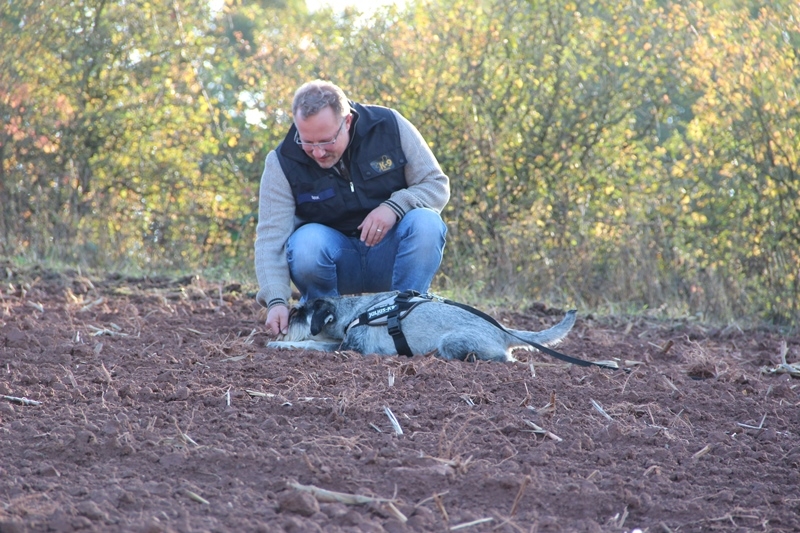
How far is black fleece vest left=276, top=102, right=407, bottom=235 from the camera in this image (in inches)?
201

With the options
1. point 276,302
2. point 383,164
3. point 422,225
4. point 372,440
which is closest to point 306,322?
point 276,302

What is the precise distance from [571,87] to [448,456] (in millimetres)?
6964

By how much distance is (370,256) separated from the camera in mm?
5379

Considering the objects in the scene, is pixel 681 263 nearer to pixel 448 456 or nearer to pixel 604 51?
pixel 604 51

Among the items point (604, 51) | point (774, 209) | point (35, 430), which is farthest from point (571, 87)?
point (35, 430)

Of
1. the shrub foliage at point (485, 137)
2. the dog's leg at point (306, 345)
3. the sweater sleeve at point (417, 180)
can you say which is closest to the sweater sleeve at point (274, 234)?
the dog's leg at point (306, 345)

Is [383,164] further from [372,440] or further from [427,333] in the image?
[372,440]

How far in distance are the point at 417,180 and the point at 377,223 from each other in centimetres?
46

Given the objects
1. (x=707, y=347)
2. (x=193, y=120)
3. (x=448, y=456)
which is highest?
(x=193, y=120)

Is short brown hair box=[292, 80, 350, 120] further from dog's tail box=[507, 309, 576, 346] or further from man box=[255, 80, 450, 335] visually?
dog's tail box=[507, 309, 576, 346]

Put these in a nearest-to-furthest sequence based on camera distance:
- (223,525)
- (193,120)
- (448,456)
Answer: (223,525)
(448,456)
(193,120)

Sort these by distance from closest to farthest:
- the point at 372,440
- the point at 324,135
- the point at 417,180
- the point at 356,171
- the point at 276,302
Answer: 1. the point at 372,440
2. the point at 324,135
3. the point at 276,302
4. the point at 356,171
5. the point at 417,180

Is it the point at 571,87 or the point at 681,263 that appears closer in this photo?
the point at 681,263

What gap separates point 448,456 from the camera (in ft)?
9.02
